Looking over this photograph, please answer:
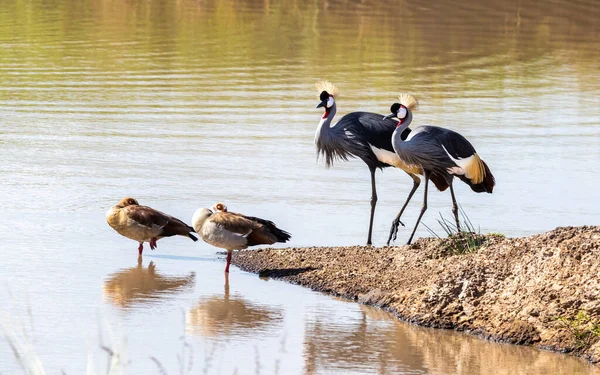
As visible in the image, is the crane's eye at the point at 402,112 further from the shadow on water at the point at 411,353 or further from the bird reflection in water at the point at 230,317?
the shadow on water at the point at 411,353

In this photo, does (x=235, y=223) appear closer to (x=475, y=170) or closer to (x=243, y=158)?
(x=475, y=170)

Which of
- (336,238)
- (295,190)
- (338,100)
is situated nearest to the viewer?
(336,238)

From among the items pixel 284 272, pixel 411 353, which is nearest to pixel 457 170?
pixel 284 272

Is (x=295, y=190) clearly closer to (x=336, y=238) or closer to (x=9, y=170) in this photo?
(x=336, y=238)

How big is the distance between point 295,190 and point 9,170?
3588 millimetres

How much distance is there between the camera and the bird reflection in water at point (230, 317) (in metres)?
9.59

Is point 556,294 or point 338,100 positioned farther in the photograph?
point 338,100

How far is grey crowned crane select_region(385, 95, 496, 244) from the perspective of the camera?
480 inches

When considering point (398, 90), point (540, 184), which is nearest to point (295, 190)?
point (540, 184)

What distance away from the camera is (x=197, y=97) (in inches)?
899

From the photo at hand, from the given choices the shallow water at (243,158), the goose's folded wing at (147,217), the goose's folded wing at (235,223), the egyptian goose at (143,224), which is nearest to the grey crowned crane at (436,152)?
the shallow water at (243,158)

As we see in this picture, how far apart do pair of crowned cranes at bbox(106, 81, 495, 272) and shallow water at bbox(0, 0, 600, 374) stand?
1.03 feet

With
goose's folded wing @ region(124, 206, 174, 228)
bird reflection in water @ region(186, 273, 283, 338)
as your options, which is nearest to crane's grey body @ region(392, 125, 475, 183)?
goose's folded wing @ region(124, 206, 174, 228)

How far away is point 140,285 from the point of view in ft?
35.7
